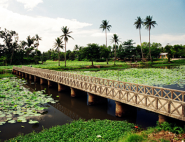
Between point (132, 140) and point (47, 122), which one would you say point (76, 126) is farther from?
point (132, 140)

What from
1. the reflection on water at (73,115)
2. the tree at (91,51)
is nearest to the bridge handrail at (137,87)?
the reflection on water at (73,115)

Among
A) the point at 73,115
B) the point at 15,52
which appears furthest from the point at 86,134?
the point at 15,52

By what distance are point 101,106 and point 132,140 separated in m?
7.84

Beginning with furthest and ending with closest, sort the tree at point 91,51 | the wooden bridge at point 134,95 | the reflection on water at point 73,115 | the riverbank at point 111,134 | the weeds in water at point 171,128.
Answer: the tree at point 91,51 → the reflection on water at point 73,115 → the wooden bridge at point 134,95 → the weeds in water at point 171,128 → the riverbank at point 111,134

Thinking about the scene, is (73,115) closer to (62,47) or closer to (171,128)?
(171,128)

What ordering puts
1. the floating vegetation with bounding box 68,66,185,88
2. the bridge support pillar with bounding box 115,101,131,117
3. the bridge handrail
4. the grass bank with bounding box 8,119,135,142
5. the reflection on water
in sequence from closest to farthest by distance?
the grass bank with bounding box 8,119,135,142, the reflection on water, the bridge handrail, the bridge support pillar with bounding box 115,101,131,117, the floating vegetation with bounding box 68,66,185,88

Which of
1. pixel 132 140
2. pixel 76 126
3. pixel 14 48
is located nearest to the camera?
pixel 132 140

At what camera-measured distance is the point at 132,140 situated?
6793mm

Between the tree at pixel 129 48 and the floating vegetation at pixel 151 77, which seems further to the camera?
the tree at pixel 129 48

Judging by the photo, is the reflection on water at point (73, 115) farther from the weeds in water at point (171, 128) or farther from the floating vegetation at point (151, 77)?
the floating vegetation at point (151, 77)

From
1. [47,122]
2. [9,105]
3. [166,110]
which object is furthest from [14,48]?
[166,110]

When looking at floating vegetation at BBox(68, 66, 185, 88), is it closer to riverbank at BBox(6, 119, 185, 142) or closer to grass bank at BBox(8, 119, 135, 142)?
grass bank at BBox(8, 119, 135, 142)

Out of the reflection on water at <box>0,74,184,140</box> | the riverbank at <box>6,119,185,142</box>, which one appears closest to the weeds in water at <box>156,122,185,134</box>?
the riverbank at <box>6,119,185,142</box>

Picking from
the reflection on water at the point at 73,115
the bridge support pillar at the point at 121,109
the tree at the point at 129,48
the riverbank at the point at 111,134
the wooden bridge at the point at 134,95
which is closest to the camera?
the riverbank at the point at 111,134
